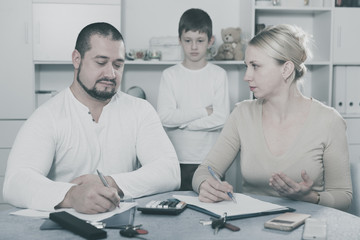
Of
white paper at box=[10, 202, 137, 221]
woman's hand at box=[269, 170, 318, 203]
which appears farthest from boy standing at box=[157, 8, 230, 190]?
white paper at box=[10, 202, 137, 221]

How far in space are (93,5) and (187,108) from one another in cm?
102

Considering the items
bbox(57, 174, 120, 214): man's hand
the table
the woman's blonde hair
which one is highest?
the woman's blonde hair

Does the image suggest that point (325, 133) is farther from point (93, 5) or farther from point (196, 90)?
point (93, 5)

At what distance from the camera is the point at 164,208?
1.27 metres

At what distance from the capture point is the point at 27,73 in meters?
3.21

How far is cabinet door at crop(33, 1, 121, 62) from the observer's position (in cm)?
319

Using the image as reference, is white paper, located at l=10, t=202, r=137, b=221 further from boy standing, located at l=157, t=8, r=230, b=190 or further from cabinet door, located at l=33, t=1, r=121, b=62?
cabinet door, located at l=33, t=1, r=121, b=62

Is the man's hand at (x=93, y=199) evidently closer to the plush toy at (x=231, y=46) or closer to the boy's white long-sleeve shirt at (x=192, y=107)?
A: the boy's white long-sleeve shirt at (x=192, y=107)

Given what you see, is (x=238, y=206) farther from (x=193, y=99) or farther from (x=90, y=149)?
(x=193, y=99)

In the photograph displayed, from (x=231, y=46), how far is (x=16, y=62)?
152 cm

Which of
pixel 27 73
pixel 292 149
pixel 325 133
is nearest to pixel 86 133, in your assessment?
pixel 292 149

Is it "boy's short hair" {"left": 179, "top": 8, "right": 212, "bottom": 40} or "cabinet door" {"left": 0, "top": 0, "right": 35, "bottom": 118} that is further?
"cabinet door" {"left": 0, "top": 0, "right": 35, "bottom": 118}

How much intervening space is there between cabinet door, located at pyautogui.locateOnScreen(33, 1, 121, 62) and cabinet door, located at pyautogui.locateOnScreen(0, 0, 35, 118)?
0.07 metres

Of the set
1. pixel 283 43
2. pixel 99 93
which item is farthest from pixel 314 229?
pixel 99 93
